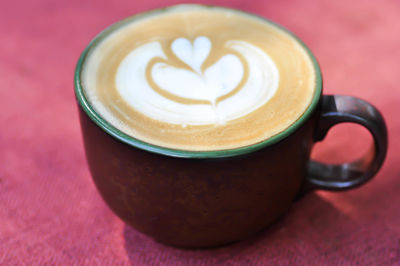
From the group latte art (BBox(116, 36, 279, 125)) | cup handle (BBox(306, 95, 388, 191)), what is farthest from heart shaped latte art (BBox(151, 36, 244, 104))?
cup handle (BBox(306, 95, 388, 191))

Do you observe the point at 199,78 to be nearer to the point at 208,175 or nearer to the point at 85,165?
the point at 208,175

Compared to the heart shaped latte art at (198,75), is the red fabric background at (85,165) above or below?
Answer: below

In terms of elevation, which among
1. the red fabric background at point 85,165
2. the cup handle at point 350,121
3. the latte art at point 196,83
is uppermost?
the latte art at point 196,83

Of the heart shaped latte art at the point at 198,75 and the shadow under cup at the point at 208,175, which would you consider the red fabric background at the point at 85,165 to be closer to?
the shadow under cup at the point at 208,175

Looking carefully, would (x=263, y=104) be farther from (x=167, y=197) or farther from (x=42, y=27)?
(x=42, y=27)

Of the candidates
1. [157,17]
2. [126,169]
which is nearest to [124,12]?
[157,17]

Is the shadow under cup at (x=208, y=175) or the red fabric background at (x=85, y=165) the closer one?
the shadow under cup at (x=208, y=175)

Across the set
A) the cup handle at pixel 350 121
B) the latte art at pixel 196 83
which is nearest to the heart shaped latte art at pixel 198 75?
the latte art at pixel 196 83

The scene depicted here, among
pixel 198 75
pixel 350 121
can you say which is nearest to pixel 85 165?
pixel 198 75
